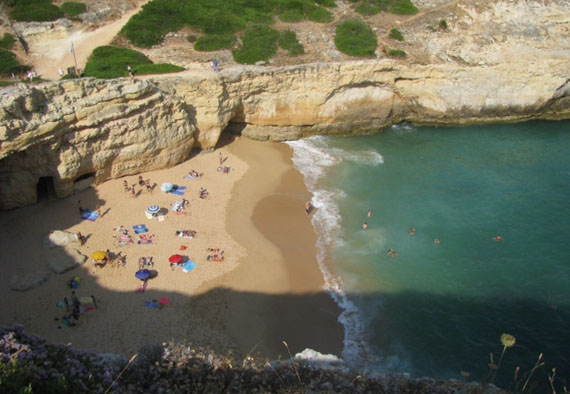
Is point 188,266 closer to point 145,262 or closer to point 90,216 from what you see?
point 145,262

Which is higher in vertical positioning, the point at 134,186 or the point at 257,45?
the point at 257,45

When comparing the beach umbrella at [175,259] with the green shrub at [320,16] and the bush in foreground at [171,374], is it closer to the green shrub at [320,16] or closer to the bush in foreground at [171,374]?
the bush in foreground at [171,374]

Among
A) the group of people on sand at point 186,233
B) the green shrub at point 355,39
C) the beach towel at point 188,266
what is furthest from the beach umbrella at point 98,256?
the green shrub at point 355,39

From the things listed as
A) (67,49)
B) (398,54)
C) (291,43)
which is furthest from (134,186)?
(398,54)

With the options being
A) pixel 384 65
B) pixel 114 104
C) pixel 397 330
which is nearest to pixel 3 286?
pixel 114 104

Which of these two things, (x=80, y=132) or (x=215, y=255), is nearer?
(x=215, y=255)

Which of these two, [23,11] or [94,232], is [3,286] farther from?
[23,11]
